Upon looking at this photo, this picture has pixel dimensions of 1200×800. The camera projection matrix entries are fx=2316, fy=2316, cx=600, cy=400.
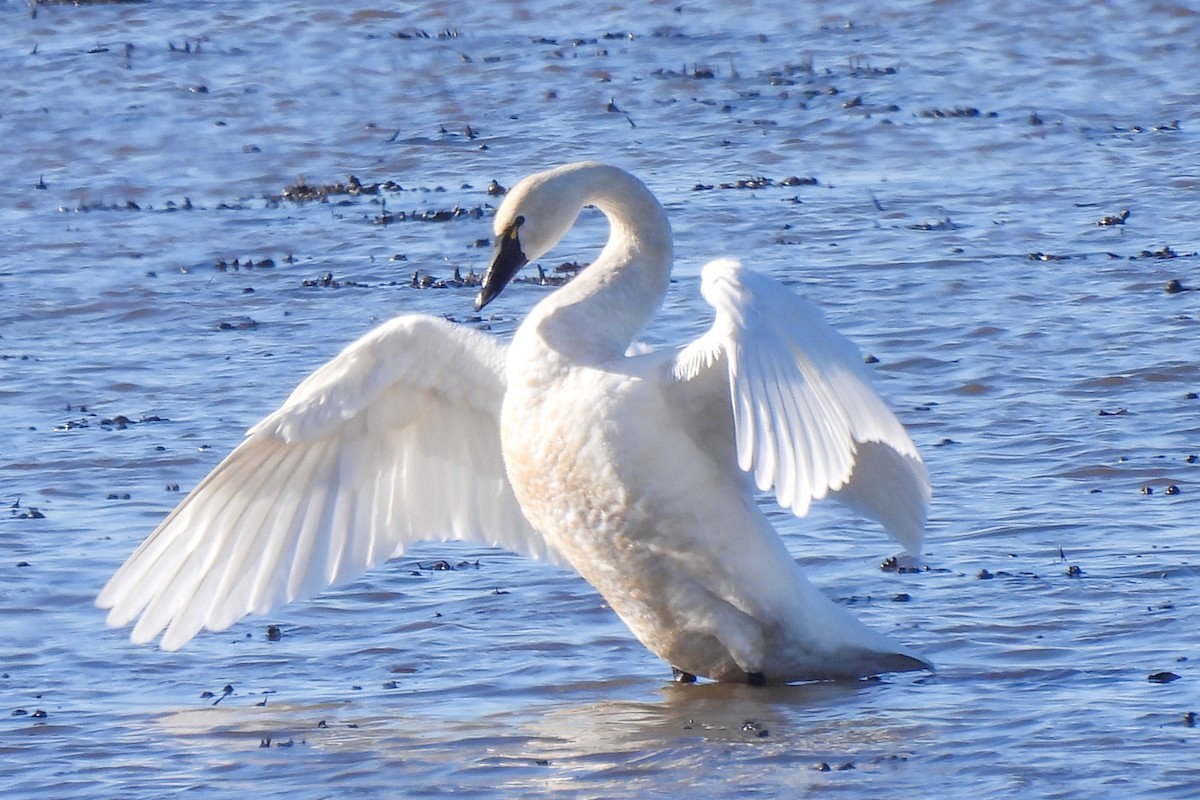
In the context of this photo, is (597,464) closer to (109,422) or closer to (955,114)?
(109,422)

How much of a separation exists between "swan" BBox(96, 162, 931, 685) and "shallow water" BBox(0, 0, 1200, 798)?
215mm

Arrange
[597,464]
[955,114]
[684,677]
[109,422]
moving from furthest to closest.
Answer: [955,114]
[109,422]
[684,677]
[597,464]

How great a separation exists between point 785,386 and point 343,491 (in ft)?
6.81

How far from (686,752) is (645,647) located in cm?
109

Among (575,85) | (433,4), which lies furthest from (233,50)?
(575,85)

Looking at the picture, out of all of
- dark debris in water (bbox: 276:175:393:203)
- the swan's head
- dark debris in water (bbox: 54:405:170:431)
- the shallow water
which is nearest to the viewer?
Result: the shallow water

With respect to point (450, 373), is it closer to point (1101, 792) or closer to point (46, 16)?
point (1101, 792)

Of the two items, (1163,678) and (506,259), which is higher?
(506,259)

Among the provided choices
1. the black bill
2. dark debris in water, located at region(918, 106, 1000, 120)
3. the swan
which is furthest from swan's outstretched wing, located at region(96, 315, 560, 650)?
dark debris in water, located at region(918, 106, 1000, 120)

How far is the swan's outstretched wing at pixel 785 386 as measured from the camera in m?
5.16

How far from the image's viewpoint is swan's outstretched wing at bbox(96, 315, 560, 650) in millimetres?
6578

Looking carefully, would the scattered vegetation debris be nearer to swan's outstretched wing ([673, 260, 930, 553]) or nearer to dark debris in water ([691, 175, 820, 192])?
dark debris in water ([691, 175, 820, 192])

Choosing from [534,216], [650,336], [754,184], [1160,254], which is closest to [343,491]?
[534,216]

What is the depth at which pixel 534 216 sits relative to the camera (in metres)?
6.50
